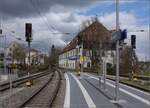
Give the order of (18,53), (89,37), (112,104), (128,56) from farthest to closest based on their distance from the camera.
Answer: (18,53)
(89,37)
(128,56)
(112,104)

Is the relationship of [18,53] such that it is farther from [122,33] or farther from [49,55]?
[122,33]

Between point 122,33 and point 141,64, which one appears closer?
point 122,33

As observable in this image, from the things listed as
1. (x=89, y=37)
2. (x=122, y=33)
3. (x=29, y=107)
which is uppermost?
(x=89, y=37)

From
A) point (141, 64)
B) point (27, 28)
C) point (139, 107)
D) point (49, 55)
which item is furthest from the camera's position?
point (49, 55)

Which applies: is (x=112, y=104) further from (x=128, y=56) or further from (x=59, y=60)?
(x=59, y=60)

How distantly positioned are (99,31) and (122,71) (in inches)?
1739

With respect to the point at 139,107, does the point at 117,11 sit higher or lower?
higher

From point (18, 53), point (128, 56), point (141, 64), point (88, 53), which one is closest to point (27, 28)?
point (128, 56)

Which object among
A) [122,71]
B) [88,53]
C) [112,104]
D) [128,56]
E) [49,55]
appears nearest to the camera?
[112,104]

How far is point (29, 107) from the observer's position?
20844 millimetres

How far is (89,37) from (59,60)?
284ft

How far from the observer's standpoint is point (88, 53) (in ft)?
389

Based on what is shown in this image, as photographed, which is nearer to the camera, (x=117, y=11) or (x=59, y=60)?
(x=117, y=11)

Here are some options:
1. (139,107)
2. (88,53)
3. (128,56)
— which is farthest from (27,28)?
(88,53)
